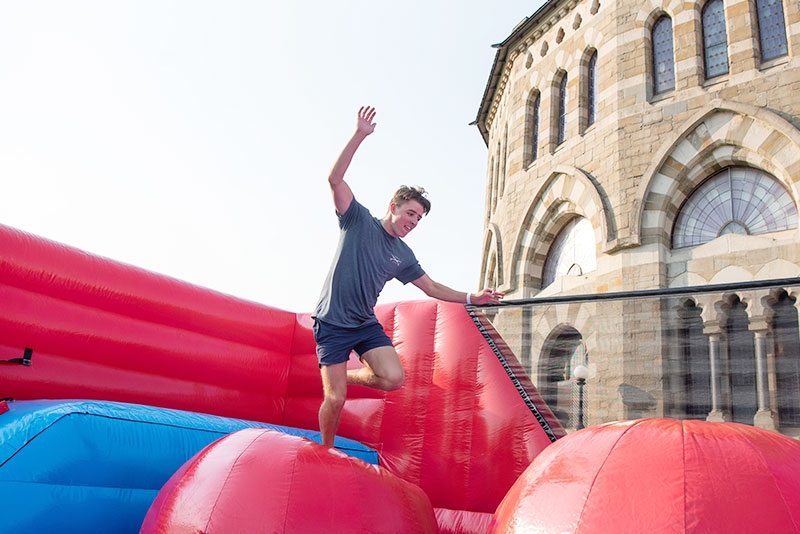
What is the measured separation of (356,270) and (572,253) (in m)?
10.5

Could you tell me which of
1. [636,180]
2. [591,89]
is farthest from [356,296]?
[591,89]

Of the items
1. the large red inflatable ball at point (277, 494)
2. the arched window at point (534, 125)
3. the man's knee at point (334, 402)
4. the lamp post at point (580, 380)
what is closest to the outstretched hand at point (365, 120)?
the man's knee at point (334, 402)

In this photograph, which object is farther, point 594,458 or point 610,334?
point 610,334

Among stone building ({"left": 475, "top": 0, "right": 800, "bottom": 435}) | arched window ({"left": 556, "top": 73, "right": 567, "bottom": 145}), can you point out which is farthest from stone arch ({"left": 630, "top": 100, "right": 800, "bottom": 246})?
arched window ({"left": 556, "top": 73, "right": 567, "bottom": 145})

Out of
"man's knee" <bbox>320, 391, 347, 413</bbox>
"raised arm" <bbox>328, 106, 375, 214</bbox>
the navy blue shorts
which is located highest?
"raised arm" <bbox>328, 106, 375, 214</bbox>

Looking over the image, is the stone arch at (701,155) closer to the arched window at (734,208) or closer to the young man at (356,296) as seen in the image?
the arched window at (734,208)

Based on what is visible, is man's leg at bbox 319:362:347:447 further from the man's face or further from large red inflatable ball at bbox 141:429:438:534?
the man's face

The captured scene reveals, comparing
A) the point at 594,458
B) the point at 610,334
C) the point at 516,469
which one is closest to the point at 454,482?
the point at 516,469

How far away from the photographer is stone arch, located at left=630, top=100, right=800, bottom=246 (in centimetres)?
1041

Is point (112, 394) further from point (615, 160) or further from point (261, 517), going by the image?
point (615, 160)

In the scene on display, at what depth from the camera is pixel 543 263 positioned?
14305 mm

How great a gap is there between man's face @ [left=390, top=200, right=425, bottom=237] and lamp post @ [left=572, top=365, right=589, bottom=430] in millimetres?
1402

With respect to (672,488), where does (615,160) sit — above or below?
above

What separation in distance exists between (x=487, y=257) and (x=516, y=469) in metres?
13.8
